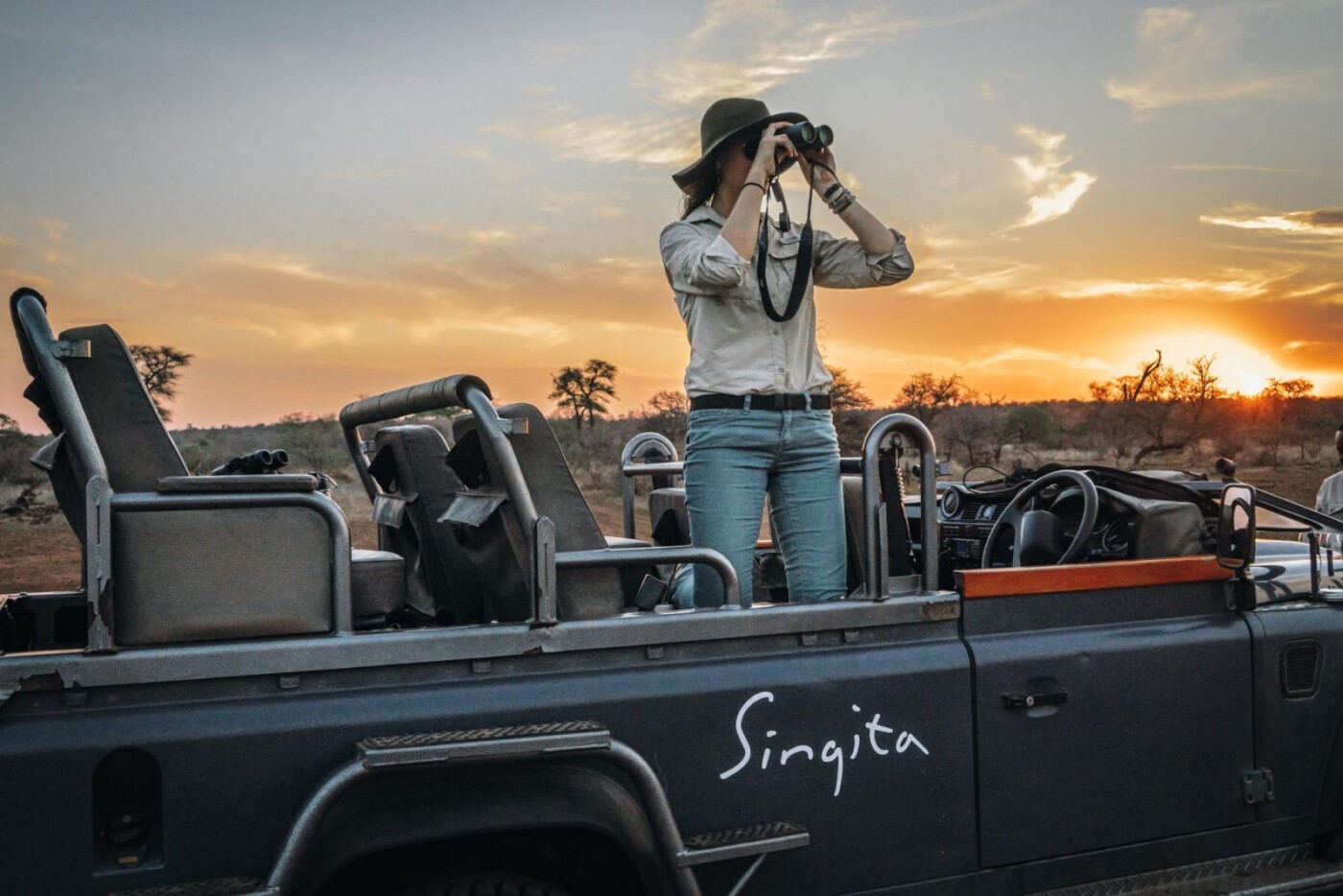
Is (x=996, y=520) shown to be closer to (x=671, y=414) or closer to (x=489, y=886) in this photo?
(x=489, y=886)

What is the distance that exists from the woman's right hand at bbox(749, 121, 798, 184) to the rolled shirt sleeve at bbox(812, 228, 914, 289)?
14.3 inches

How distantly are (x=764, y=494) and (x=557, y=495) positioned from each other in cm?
72

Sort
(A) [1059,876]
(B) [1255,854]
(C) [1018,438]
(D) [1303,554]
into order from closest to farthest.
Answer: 1. (A) [1059,876]
2. (B) [1255,854]
3. (D) [1303,554]
4. (C) [1018,438]

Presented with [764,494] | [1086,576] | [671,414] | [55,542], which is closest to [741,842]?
[764,494]

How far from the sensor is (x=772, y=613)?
3.28 m

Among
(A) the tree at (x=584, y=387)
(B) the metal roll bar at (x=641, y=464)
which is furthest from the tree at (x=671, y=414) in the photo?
(B) the metal roll bar at (x=641, y=464)

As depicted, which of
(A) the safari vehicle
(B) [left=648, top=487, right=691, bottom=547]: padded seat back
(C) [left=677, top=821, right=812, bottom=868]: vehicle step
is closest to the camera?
(A) the safari vehicle

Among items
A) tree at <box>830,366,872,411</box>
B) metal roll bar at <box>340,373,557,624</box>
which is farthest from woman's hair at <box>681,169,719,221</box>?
tree at <box>830,366,872,411</box>

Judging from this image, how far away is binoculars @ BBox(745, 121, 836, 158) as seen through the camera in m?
3.92

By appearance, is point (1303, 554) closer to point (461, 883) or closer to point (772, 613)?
point (772, 613)

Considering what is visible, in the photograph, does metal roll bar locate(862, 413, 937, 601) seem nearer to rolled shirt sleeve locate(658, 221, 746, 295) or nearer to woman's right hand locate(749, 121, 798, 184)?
rolled shirt sleeve locate(658, 221, 746, 295)

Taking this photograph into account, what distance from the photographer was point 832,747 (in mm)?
3262

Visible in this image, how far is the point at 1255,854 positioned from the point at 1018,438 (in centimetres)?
3550

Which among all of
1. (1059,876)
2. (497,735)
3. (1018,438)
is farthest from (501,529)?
(1018,438)
